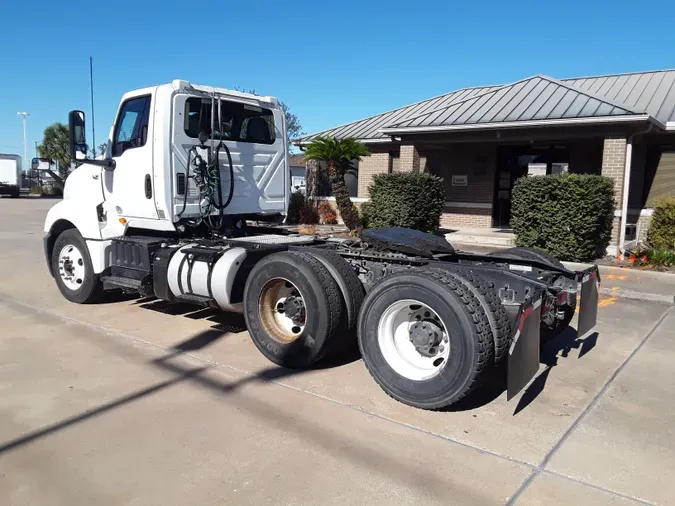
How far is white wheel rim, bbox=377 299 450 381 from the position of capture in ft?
14.8

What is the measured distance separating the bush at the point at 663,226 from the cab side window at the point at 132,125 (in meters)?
11.0

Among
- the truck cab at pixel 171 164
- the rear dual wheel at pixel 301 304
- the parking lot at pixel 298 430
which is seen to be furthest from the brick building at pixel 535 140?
the rear dual wheel at pixel 301 304

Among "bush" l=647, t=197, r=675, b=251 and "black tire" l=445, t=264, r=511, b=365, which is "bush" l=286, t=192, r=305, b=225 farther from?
"black tire" l=445, t=264, r=511, b=365

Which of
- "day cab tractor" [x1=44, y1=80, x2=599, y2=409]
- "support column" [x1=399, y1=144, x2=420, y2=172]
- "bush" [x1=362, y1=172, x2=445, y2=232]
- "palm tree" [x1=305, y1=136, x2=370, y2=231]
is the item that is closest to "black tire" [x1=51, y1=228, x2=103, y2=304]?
"day cab tractor" [x1=44, y1=80, x2=599, y2=409]

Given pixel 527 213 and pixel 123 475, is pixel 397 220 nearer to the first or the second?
pixel 527 213

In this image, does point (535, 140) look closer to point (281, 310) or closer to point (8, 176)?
point (281, 310)

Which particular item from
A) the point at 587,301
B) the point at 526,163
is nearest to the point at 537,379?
the point at 587,301

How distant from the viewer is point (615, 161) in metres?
12.9

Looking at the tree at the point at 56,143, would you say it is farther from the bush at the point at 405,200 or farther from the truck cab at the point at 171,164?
the truck cab at the point at 171,164

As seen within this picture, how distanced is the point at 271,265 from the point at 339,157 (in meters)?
10.7

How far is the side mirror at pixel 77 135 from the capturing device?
6.72m

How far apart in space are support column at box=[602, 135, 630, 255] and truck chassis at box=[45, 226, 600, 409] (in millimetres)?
8082

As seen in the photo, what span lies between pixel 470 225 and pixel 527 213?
18.2 ft

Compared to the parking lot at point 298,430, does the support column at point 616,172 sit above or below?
above
